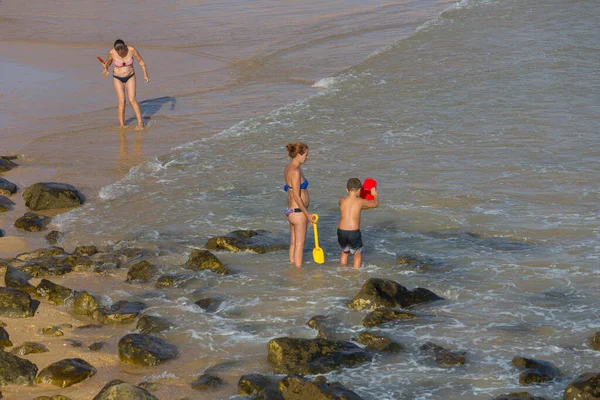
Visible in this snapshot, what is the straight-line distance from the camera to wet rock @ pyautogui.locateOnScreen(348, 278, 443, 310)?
28.9 feet

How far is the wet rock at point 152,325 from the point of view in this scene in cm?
852

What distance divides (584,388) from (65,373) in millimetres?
4305

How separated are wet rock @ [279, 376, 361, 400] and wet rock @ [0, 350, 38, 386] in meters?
2.18

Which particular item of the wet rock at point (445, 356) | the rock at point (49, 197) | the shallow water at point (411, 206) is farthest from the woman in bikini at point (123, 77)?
the wet rock at point (445, 356)

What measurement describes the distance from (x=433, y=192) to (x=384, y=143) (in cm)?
271

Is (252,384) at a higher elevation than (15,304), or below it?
below

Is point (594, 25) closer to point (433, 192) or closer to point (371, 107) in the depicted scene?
point (371, 107)

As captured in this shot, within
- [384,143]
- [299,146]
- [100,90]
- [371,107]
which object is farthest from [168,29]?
[299,146]

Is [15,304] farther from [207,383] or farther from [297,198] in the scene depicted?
[297,198]

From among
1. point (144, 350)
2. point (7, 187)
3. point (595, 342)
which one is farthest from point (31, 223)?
point (595, 342)

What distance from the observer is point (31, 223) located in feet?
37.6

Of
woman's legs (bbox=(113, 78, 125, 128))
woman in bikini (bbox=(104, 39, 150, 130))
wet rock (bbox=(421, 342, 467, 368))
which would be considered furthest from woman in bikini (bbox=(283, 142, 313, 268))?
woman's legs (bbox=(113, 78, 125, 128))

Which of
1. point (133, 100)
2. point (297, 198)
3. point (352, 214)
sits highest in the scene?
point (133, 100)

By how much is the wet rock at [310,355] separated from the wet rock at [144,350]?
0.97 m
